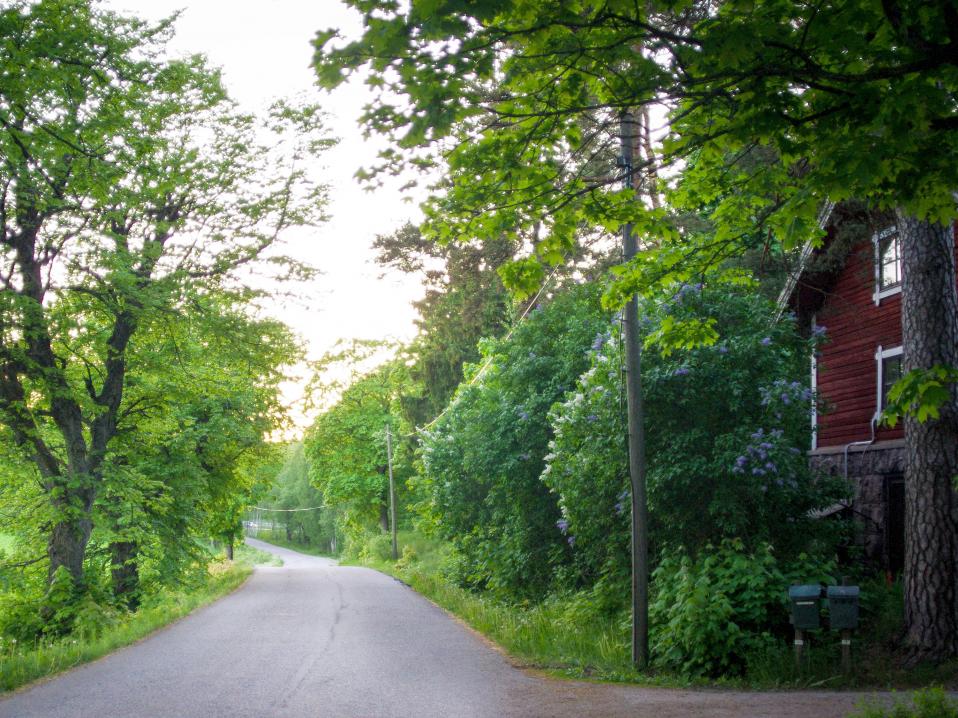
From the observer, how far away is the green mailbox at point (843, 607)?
1073 cm

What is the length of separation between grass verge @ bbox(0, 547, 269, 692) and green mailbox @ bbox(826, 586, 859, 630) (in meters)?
9.91

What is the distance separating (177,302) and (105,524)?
19.9 ft

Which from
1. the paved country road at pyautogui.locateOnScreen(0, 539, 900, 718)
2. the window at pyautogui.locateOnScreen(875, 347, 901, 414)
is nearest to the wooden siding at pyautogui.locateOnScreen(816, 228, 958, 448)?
the window at pyautogui.locateOnScreen(875, 347, 901, 414)

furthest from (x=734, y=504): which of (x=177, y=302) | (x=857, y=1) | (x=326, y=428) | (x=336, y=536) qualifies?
(x=336, y=536)

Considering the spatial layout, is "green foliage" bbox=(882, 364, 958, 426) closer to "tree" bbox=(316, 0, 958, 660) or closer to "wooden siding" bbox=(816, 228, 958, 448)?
"tree" bbox=(316, 0, 958, 660)

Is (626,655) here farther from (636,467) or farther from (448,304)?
(448,304)

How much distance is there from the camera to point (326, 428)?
141 feet

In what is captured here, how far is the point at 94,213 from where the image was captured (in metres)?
17.9

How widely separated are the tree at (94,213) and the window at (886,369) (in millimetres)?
13131

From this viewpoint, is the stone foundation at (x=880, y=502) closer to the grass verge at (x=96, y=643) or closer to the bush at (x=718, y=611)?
the bush at (x=718, y=611)

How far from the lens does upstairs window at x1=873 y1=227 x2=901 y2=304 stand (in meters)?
17.6

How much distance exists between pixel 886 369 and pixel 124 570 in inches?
831

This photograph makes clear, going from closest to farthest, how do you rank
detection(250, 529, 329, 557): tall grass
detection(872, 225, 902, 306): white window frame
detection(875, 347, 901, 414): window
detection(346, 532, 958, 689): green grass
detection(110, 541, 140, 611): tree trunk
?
detection(346, 532, 958, 689): green grass
detection(872, 225, 902, 306): white window frame
detection(875, 347, 901, 414): window
detection(110, 541, 140, 611): tree trunk
detection(250, 529, 329, 557): tall grass

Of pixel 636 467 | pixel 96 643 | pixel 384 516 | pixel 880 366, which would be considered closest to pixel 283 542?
pixel 384 516
